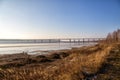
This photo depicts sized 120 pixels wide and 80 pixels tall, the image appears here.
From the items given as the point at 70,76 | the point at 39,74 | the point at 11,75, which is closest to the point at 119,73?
the point at 70,76

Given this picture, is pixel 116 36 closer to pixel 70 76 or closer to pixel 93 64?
pixel 93 64

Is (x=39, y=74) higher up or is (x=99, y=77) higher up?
(x=39, y=74)

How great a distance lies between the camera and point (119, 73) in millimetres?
9734

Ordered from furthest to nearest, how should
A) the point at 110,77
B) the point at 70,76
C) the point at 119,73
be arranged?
the point at 119,73 → the point at 110,77 → the point at 70,76

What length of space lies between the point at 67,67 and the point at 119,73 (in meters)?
2.54

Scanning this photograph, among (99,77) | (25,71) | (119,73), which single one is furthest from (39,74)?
(119,73)

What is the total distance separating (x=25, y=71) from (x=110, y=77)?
13.5 feet

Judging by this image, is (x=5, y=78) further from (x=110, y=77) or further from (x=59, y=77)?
(x=110, y=77)

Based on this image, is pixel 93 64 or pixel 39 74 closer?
pixel 39 74

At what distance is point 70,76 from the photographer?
8.21 meters

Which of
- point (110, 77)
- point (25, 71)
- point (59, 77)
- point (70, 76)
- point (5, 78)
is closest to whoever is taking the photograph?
point (5, 78)

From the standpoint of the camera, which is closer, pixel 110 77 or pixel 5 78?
pixel 5 78

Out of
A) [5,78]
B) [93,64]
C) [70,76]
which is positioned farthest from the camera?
[93,64]

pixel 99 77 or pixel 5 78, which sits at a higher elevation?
pixel 5 78
